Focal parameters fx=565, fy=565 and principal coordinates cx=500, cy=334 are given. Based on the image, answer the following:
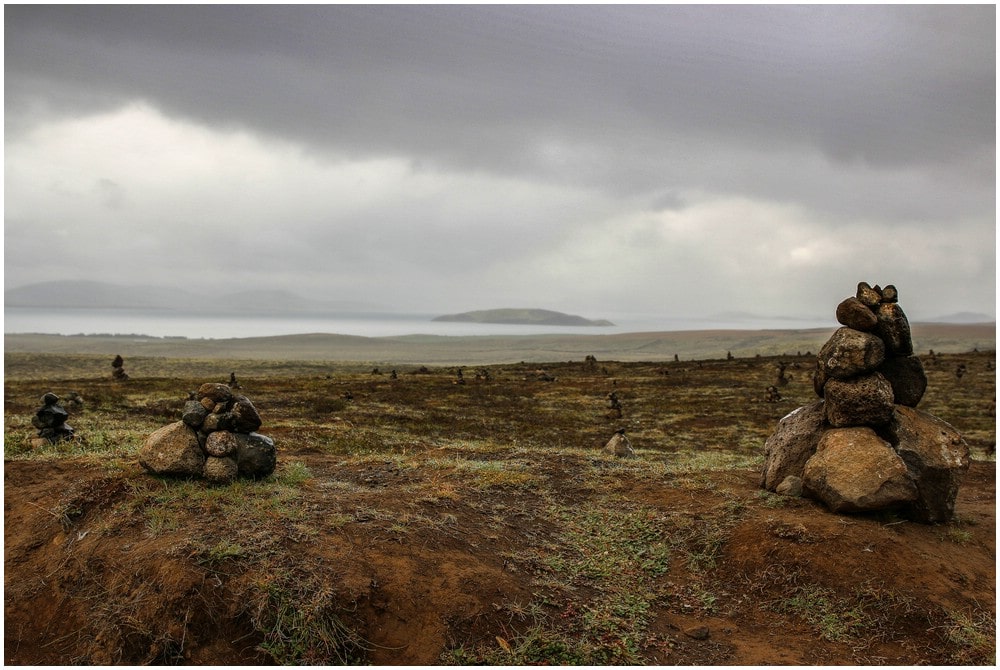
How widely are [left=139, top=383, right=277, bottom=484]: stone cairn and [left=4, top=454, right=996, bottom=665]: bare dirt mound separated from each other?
21.2 inches

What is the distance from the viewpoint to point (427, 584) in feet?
26.8

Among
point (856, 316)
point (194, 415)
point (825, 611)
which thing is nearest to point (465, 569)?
point (825, 611)

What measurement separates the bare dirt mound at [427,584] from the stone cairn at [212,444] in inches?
21.2

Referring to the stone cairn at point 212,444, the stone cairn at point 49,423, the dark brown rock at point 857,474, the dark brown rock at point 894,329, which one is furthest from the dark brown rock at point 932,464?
the stone cairn at point 49,423

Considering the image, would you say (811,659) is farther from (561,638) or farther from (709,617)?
(561,638)

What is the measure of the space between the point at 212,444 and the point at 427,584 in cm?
539

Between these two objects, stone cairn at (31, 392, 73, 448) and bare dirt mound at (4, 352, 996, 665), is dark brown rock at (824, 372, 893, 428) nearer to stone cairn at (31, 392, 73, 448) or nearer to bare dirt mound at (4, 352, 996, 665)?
bare dirt mound at (4, 352, 996, 665)

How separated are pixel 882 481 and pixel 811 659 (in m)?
4.19

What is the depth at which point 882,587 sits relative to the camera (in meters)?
8.74

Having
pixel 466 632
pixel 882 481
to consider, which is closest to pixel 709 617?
pixel 466 632

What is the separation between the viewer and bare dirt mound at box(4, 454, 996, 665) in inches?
287

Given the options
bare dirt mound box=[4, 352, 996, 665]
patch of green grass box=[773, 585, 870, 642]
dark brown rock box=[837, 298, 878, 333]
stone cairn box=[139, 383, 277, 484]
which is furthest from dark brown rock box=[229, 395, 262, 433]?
dark brown rock box=[837, 298, 878, 333]

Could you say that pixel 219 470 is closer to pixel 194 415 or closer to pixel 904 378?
Answer: pixel 194 415

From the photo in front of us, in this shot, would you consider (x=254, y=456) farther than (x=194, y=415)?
Yes
